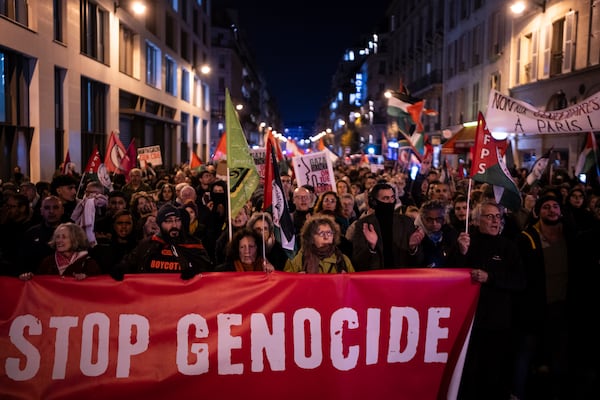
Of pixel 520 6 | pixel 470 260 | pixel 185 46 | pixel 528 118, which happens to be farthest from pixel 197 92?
pixel 470 260

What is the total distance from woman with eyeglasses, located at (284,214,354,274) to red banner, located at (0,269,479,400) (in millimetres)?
340

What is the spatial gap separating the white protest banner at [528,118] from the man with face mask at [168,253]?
4.65m

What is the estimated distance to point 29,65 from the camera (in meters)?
17.2

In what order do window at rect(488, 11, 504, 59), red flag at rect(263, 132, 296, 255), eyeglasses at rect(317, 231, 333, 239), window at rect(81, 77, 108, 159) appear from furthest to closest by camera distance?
window at rect(488, 11, 504, 59)
window at rect(81, 77, 108, 159)
red flag at rect(263, 132, 296, 255)
eyeglasses at rect(317, 231, 333, 239)

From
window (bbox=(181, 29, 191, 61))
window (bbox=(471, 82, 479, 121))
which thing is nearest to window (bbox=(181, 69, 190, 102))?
window (bbox=(181, 29, 191, 61))

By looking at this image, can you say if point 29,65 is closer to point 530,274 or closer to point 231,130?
point 231,130

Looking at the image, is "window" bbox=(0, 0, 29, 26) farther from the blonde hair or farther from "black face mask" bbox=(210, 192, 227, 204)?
the blonde hair

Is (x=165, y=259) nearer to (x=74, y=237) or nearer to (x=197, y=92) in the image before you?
(x=74, y=237)

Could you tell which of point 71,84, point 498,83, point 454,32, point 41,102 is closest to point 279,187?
point 41,102

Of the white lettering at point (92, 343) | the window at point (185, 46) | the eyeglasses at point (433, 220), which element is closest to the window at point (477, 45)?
the window at point (185, 46)

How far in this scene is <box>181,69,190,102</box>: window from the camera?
40594mm

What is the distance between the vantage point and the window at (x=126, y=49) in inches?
1043

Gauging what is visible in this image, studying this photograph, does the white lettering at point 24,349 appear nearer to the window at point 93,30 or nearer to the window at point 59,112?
the window at point 59,112

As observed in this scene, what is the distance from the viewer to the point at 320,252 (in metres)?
5.51
